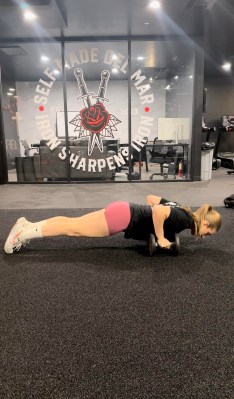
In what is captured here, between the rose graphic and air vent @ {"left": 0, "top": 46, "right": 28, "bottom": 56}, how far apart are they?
1.79m

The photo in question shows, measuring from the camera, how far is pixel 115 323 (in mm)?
1607

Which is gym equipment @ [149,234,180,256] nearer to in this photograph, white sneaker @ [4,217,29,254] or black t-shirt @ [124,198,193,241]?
black t-shirt @ [124,198,193,241]

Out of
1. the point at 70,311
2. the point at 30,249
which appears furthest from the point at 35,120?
the point at 70,311

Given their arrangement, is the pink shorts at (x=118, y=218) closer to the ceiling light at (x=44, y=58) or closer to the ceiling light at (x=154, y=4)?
the ceiling light at (x=154, y=4)

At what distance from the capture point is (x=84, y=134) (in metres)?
6.24

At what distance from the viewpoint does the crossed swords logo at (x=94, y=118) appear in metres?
6.11

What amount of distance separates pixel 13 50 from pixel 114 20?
2317 mm

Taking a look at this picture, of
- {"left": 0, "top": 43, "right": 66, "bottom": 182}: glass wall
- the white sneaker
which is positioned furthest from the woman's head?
{"left": 0, "top": 43, "right": 66, "bottom": 182}: glass wall

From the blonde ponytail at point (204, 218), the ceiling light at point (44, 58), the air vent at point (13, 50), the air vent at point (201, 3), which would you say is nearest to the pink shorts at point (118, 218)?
the blonde ponytail at point (204, 218)

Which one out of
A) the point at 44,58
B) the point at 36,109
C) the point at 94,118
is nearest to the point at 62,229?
the point at 94,118

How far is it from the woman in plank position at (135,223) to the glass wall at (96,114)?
392cm

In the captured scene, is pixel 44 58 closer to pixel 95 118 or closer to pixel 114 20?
pixel 95 118

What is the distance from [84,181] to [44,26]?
2.89 m

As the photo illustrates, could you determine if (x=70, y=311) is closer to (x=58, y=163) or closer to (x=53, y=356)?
(x=53, y=356)
